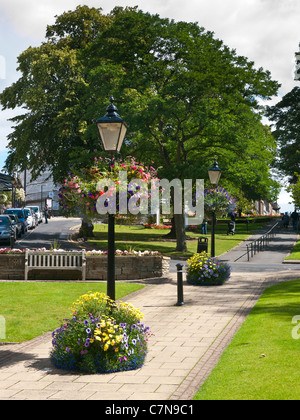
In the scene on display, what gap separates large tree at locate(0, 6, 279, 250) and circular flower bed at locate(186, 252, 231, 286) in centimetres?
1137

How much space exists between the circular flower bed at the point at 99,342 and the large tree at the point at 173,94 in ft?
65.9

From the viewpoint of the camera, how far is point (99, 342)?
8711 millimetres

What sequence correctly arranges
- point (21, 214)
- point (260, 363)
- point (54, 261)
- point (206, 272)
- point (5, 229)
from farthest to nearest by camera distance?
point (21, 214) < point (5, 229) < point (54, 261) < point (206, 272) < point (260, 363)

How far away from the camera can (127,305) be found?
952cm

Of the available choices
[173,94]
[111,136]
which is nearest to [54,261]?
[111,136]

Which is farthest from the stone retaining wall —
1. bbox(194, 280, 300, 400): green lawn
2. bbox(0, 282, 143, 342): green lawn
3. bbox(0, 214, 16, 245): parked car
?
bbox(0, 214, 16, 245): parked car

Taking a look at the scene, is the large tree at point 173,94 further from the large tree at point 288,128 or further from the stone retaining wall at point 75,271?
the large tree at point 288,128

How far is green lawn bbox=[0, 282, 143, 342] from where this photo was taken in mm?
11648

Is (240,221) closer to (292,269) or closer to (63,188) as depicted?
(292,269)

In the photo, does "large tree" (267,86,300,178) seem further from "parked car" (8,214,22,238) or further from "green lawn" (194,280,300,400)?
"green lawn" (194,280,300,400)

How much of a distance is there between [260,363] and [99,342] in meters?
2.53

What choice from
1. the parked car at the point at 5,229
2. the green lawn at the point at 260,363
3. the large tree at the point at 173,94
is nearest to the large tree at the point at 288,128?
the large tree at the point at 173,94

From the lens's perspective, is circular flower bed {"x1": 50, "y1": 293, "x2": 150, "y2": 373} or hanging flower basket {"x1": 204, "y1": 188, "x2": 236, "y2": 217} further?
hanging flower basket {"x1": 204, "y1": 188, "x2": 236, "y2": 217}

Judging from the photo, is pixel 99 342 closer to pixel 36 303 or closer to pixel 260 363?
pixel 260 363
